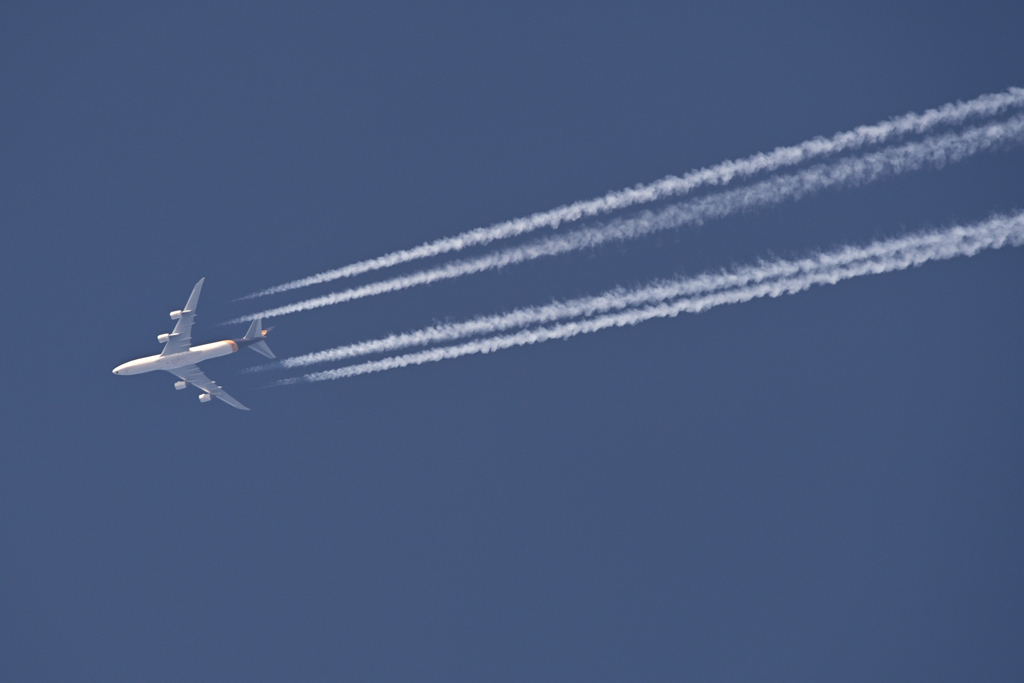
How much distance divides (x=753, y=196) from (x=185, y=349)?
2485 cm

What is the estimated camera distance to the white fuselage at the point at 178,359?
118 ft

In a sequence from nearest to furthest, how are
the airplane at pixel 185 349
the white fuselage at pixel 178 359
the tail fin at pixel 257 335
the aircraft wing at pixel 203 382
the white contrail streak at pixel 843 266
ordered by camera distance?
the white contrail streak at pixel 843 266, the white fuselage at pixel 178 359, the airplane at pixel 185 349, the tail fin at pixel 257 335, the aircraft wing at pixel 203 382

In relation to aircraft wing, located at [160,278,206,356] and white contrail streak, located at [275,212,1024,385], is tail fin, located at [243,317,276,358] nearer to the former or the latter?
aircraft wing, located at [160,278,206,356]

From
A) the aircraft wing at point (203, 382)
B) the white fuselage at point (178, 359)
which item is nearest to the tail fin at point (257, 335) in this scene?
the white fuselage at point (178, 359)

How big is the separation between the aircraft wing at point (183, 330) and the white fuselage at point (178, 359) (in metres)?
0.36

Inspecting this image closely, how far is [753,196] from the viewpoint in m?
30.6

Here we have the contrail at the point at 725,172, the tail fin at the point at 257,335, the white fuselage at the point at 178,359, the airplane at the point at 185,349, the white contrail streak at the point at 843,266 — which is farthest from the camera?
the tail fin at the point at 257,335

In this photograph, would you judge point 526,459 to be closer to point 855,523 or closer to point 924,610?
point 855,523

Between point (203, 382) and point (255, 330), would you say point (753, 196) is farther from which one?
point (203, 382)

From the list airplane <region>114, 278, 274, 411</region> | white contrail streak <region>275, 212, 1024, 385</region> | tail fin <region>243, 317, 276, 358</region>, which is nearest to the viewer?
white contrail streak <region>275, 212, 1024, 385</region>

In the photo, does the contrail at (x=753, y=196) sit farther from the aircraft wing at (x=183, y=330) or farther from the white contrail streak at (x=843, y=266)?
the aircraft wing at (x=183, y=330)

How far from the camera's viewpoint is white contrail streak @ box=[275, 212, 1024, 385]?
26.2 meters

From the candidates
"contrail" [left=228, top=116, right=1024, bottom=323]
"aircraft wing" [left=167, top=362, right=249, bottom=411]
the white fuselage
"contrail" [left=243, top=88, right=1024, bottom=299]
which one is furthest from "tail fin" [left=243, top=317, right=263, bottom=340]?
"contrail" [left=243, top=88, right=1024, bottom=299]

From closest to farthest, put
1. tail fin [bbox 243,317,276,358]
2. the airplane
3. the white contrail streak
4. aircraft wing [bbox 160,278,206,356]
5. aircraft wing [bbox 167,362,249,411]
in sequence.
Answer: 1. the white contrail streak
2. the airplane
3. tail fin [bbox 243,317,276,358]
4. aircraft wing [bbox 160,278,206,356]
5. aircraft wing [bbox 167,362,249,411]
